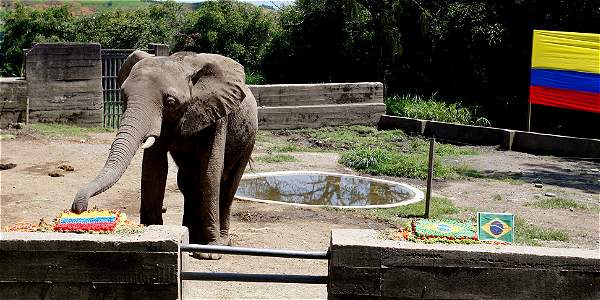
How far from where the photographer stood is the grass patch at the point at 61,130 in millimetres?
17125

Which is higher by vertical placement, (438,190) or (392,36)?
(392,36)

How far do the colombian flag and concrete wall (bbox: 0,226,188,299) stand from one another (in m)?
14.6

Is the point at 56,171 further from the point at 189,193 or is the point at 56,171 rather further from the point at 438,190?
the point at 438,190

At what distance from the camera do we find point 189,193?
8.87 m

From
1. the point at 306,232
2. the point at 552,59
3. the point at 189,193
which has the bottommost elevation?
the point at 306,232

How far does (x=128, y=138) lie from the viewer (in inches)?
277

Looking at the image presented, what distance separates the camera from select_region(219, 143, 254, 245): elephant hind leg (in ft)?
30.2

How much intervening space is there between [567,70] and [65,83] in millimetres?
11306

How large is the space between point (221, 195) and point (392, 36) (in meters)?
16.0

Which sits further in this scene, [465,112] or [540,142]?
[465,112]

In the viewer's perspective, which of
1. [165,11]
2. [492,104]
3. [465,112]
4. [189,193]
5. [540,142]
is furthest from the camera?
[165,11]

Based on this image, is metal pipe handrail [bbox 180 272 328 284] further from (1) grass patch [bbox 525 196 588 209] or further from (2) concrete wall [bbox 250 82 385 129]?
(2) concrete wall [bbox 250 82 385 129]

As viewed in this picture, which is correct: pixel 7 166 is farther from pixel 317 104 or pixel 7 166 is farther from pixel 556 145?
pixel 556 145

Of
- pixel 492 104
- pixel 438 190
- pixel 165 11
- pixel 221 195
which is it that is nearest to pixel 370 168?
pixel 438 190
